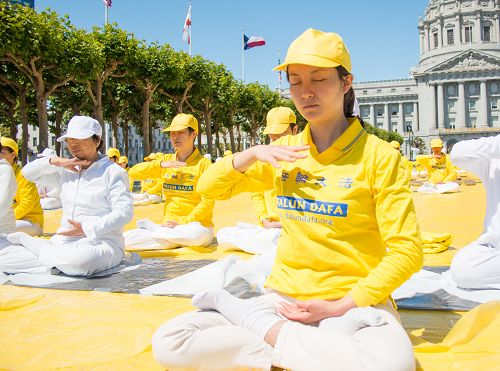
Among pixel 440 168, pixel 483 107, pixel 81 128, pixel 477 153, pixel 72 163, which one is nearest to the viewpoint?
pixel 477 153

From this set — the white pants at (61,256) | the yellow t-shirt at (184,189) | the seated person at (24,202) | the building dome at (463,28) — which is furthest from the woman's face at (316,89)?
the building dome at (463,28)

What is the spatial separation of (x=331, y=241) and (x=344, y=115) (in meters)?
0.67

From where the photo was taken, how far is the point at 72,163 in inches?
204

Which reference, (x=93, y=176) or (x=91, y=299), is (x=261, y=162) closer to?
(x=91, y=299)

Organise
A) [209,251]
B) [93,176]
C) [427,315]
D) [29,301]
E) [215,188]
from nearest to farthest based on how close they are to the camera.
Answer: [215,188], [427,315], [29,301], [93,176], [209,251]

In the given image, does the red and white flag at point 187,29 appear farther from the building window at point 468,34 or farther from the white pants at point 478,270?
the building window at point 468,34

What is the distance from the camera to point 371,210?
8.35 ft

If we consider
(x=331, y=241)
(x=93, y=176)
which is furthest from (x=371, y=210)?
(x=93, y=176)

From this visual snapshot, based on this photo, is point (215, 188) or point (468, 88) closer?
point (215, 188)

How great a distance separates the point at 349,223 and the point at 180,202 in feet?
15.7

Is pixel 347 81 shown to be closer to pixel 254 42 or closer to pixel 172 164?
pixel 172 164

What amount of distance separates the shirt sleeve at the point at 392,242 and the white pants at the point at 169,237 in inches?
181

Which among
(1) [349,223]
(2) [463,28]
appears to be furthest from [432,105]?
(1) [349,223]

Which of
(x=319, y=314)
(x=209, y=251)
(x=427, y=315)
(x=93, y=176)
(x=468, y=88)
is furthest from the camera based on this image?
(x=468, y=88)
